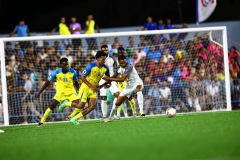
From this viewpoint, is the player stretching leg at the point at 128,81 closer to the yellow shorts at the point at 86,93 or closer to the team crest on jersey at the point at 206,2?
the yellow shorts at the point at 86,93

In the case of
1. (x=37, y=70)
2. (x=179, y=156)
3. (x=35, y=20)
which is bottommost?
(x=179, y=156)

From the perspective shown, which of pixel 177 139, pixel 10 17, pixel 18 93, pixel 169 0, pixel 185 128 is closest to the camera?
pixel 177 139

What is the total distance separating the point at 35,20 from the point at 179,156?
16.9m

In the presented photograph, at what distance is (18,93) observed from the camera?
766 inches

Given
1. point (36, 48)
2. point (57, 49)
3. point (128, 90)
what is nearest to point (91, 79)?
point (128, 90)

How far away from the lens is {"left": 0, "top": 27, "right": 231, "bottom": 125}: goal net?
1953 cm

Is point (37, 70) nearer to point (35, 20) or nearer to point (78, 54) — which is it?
point (78, 54)

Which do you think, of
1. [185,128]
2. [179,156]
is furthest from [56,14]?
[179,156]

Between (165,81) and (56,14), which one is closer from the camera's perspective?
(165,81)

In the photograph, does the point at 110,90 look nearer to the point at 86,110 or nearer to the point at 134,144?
the point at 86,110

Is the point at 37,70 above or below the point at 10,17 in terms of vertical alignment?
below

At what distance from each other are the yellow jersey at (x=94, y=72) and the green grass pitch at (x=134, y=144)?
291cm

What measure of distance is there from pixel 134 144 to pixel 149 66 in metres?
10.3

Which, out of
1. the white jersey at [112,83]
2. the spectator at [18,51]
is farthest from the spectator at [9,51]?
the white jersey at [112,83]
